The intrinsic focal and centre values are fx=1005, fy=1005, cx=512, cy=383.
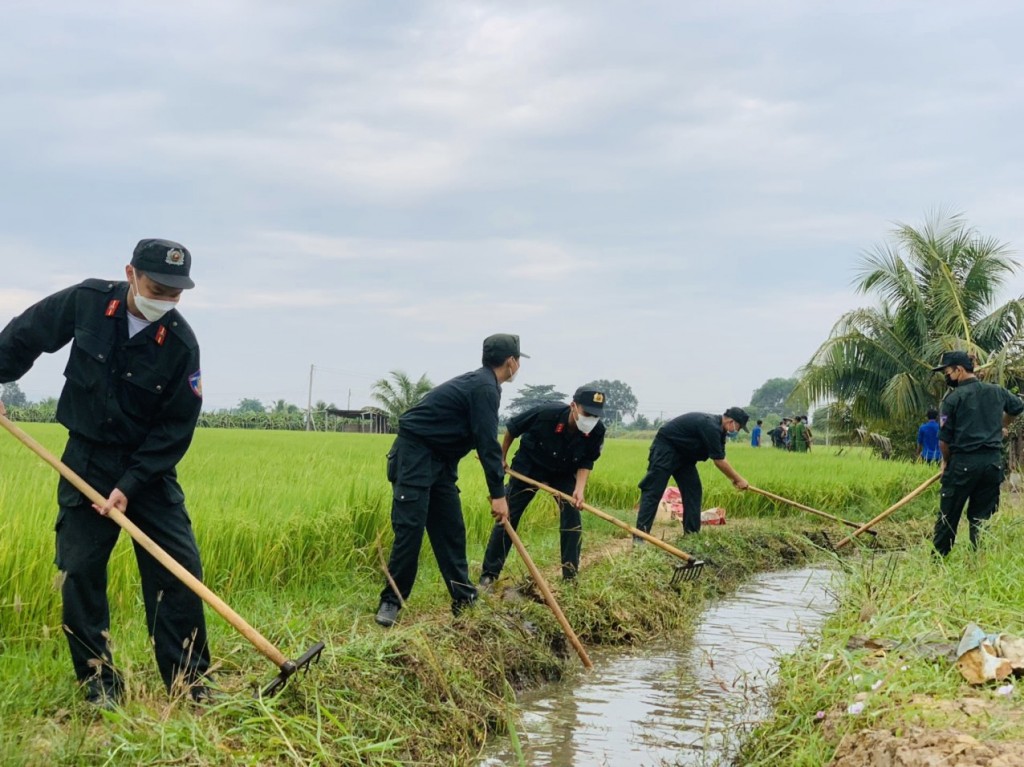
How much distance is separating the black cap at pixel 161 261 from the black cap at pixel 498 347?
88.8 inches

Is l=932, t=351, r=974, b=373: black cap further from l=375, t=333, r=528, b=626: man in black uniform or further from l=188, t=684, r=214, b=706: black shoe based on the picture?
l=188, t=684, r=214, b=706: black shoe

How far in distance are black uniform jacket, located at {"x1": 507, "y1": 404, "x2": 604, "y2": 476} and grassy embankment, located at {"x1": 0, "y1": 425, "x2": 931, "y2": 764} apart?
0.78 meters

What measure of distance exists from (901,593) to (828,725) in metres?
1.91

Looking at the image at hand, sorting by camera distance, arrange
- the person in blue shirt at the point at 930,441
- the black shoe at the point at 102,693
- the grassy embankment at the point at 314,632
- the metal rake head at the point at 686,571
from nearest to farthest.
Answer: the grassy embankment at the point at 314,632 < the black shoe at the point at 102,693 < the metal rake head at the point at 686,571 < the person in blue shirt at the point at 930,441

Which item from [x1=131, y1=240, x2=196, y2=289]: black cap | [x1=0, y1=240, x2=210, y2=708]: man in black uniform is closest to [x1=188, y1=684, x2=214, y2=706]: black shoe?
[x1=0, y1=240, x2=210, y2=708]: man in black uniform

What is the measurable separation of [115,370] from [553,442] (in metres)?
3.61

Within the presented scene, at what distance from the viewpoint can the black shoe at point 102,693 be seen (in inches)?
144

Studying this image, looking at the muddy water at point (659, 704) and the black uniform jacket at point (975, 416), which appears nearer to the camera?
the muddy water at point (659, 704)

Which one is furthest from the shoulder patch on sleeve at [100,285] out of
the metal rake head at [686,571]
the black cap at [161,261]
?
the metal rake head at [686,571]

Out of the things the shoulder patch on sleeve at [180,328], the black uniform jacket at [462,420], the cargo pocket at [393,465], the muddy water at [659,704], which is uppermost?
the shoulder patch on sleeve at [180,328]

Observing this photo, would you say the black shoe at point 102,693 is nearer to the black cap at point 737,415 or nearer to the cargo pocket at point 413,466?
the cargo pocket at point 413,466

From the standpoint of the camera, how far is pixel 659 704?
503 cm

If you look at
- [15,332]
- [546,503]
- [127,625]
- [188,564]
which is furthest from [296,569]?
[546,503]

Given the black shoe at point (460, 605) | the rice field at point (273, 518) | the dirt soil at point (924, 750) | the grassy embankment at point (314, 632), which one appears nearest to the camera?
the dirt soil at point (924, 750)
